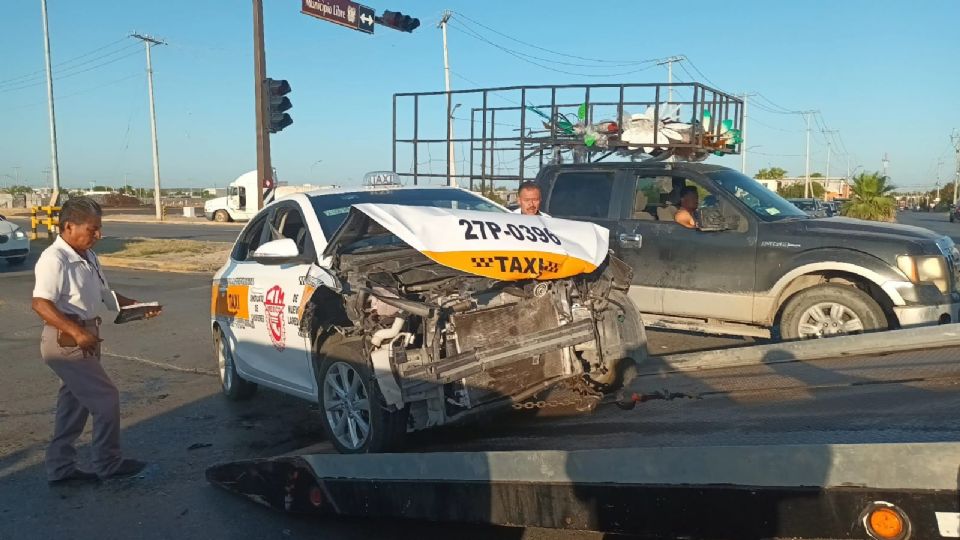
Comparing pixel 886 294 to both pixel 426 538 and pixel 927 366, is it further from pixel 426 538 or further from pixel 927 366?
pixel 426 538

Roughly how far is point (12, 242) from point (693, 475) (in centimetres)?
2019

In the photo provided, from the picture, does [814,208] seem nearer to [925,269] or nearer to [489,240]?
[925,269]

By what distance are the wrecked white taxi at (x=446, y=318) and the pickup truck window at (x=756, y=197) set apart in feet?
10.2

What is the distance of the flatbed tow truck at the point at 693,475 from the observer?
229 centimetres

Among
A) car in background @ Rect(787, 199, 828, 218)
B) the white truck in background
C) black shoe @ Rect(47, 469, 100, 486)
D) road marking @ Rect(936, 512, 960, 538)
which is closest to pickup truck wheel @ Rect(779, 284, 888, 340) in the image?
car in background @ Rect(787, 199, 828, 218)

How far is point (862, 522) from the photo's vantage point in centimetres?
233

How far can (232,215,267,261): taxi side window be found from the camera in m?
6.64

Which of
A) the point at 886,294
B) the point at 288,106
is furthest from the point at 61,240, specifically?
the point at 288,106

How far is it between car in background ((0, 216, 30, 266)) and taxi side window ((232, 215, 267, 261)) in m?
14.8

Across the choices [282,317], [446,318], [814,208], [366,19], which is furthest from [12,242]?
[814,208]

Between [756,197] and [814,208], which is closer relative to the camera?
[756,197]

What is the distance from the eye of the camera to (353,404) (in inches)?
187

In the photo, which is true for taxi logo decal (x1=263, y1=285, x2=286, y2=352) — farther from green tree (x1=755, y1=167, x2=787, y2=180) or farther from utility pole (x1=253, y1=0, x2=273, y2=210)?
green tree (x1=755, y1=167, x2=787, y2=180)

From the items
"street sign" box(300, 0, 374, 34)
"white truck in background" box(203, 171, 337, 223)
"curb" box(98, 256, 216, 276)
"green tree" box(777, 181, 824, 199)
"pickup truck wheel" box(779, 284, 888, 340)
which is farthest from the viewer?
"green tree" box(777, 181, 824, 199)
